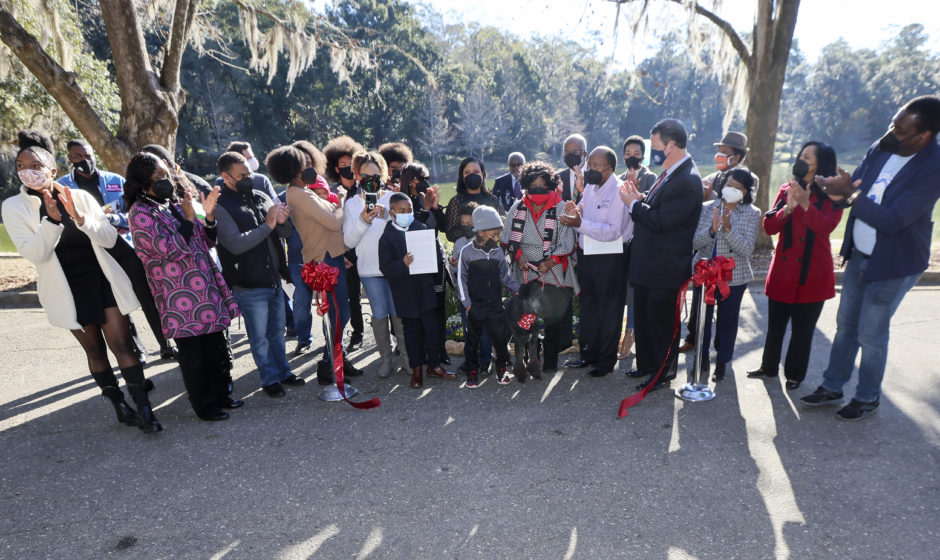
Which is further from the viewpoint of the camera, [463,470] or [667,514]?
[463,470]

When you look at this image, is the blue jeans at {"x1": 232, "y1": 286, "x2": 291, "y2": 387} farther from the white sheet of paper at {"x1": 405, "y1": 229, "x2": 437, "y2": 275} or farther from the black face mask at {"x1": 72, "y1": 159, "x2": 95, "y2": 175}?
the black face mask at {"x1": 72, "y1": 159, "x2": 95, "y2": 175}

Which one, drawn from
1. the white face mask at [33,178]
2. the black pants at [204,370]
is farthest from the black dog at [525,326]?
the white face mask at [33,178]

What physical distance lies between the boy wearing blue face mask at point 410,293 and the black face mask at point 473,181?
2.11 feet

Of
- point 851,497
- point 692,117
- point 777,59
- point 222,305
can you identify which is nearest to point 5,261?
point 222,305

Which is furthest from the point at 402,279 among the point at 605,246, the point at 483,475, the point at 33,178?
the point at 33,178

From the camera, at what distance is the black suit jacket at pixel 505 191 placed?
6441 millimetres

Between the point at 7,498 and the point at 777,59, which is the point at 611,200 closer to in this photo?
the point at 7,498

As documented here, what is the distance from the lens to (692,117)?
80250 mm

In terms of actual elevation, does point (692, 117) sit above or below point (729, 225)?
above

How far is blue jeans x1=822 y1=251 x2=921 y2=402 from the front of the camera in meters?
3.61

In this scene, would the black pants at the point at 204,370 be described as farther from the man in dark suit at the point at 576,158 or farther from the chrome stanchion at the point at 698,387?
the chrome stanchion at the point at 698,387

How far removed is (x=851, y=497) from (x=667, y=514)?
1.07 m

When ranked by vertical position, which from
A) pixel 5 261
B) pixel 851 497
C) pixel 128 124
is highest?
pixel 128 124

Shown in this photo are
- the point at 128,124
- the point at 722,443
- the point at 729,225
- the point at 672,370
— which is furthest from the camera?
the point at 128,124
